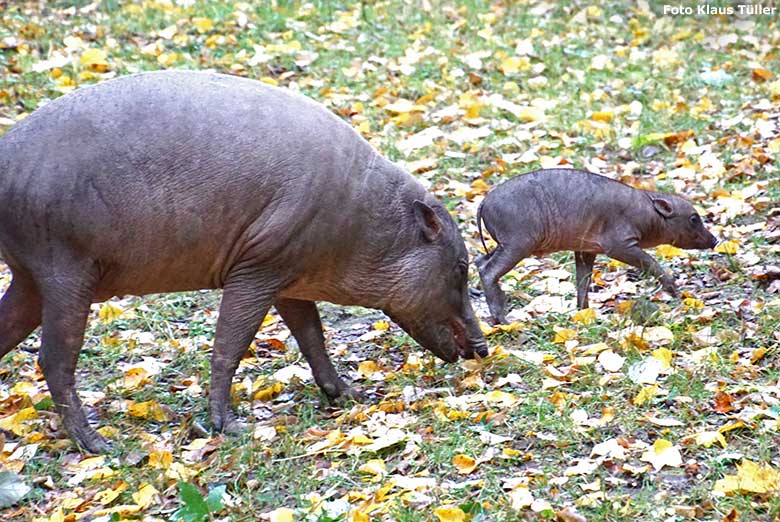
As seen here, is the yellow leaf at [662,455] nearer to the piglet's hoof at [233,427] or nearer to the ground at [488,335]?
the ground at [488,335]

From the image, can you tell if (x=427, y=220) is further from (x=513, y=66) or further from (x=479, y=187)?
(x=513, y=66)

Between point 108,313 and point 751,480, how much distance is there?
14.0 feet

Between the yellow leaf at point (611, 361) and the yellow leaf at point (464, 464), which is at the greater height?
the yellow leaf at point (464, 464)

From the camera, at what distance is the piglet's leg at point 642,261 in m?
6.73

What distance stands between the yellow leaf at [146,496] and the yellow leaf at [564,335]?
89.8 inches

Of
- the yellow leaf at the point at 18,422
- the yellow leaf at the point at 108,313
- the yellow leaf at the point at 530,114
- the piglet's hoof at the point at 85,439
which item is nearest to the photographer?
the piglet's hoof at the point at 85,439

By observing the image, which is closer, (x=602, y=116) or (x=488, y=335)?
(x=488, y=335)

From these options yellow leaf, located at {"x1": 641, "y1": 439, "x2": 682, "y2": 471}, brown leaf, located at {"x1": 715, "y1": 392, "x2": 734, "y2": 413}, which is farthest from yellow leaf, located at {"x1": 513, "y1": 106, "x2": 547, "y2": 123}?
yellow leaf, located at {"x1": 641, "y1": 439, "x2": 682, "y2": 471}

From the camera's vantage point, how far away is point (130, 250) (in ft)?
17.4

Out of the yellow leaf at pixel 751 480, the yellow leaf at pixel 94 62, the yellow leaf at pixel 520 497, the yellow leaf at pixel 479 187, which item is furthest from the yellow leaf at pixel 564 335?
the yellow leaf at pixel 94 62

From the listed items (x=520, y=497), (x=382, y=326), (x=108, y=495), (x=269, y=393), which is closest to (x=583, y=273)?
(x=382, y=326)

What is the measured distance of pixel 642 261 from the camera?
685 cm

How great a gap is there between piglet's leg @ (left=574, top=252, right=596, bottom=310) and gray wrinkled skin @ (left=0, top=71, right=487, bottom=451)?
1.30 m

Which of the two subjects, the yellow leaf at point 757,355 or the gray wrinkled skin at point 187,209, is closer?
the gray wrinkled skin at point 187,209
